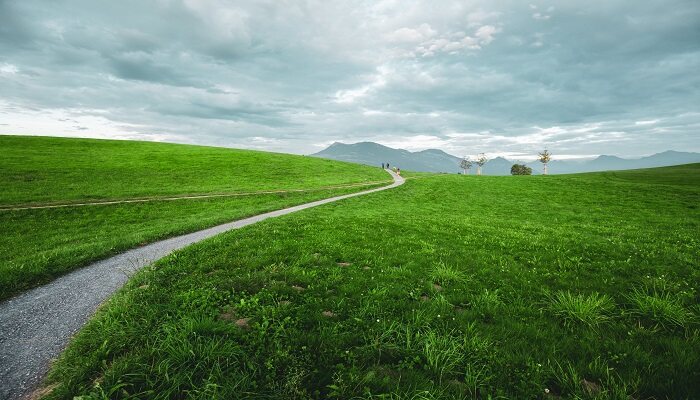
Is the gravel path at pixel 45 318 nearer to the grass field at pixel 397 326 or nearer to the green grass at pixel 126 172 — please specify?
the grass field at pixel 397 326

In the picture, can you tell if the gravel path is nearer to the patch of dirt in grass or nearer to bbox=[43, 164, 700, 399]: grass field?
the patch of dirt in grass

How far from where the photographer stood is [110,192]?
36.1m

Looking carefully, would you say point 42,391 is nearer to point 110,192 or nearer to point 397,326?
point 397,326

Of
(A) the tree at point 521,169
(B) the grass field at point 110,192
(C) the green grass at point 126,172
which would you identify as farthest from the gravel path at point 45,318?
(A) the tree at point 521,169

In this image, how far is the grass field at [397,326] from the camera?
4.61 meters

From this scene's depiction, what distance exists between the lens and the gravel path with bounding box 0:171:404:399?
536cm

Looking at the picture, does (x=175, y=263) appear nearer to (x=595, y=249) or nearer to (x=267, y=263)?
(x=267, y=263)

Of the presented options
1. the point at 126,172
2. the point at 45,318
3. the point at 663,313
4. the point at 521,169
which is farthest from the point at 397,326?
the point at 521,169

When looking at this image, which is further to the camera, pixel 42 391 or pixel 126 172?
pixel 126 172

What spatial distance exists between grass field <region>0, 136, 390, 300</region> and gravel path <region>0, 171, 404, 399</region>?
1.21 meters

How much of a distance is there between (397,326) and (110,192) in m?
43.9

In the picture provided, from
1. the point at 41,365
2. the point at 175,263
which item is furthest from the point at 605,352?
the point at 175,263

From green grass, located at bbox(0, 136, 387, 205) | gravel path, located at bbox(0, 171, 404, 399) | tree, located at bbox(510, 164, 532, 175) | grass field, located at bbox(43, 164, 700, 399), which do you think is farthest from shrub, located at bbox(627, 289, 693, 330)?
tree, located at bbox(510, 164, 532, 175)

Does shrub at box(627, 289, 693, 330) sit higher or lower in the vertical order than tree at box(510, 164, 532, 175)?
lower
